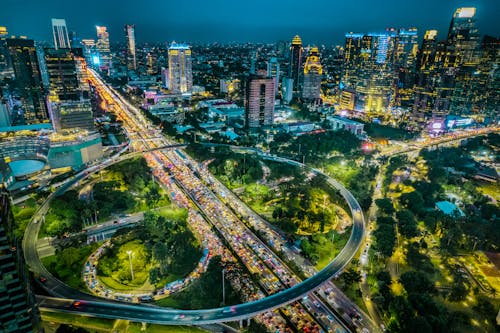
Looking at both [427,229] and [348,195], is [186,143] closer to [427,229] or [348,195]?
[348,195]

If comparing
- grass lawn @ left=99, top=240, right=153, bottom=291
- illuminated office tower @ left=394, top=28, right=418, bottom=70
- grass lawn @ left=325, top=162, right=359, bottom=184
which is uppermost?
illuminated office tower @ left=394, top=28, right=418, bottom=70

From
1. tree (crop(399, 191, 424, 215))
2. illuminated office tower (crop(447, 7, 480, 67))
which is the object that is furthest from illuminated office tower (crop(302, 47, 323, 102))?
tree (crop(399, 191, 424, 215))

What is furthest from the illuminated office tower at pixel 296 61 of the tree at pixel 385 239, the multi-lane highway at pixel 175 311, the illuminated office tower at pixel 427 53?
the multi-lane highway at pixel 175 311

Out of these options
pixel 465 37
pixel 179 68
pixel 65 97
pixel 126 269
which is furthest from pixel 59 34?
pixel 465 37

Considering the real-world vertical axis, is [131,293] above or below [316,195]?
below

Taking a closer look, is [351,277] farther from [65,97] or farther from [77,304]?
[65,97]

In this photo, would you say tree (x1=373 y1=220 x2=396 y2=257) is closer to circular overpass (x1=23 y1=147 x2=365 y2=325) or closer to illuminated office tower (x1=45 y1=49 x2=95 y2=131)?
circular overpass (x1=23 y1=147 x2=365 y2=325)

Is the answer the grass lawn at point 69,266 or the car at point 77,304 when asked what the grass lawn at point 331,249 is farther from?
the grass lawn at point 69,266

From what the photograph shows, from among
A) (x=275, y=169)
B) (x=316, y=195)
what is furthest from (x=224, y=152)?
(x=316, y=195)
